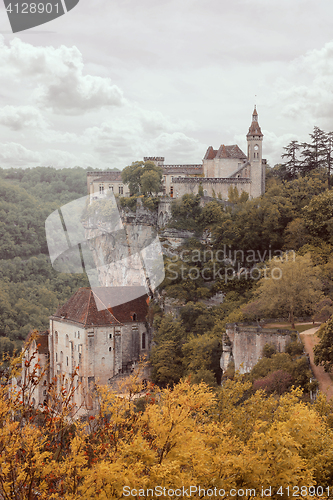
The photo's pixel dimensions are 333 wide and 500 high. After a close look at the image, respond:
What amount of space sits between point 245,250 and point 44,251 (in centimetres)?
6395

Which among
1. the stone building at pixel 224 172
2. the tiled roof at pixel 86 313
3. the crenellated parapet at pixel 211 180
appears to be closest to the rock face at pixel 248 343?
the tiled roof at pixel 86 313

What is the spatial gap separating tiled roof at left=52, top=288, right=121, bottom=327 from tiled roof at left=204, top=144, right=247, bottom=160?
2456 centimetres

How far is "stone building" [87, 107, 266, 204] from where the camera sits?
59.7 meters

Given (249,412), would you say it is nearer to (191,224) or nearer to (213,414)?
(213,414)

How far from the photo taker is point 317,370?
1121 inches

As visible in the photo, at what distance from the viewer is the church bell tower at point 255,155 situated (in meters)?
59.5

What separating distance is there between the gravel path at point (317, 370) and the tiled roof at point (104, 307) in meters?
22.0

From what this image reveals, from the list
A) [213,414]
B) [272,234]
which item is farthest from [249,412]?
[272,234]

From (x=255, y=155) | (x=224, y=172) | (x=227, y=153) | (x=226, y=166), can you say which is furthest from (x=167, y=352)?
(x=227, y=153)

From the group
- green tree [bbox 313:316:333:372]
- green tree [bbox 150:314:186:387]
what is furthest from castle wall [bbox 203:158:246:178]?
green tree [bbox 313:316:333:372]

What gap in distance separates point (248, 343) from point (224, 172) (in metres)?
31.1

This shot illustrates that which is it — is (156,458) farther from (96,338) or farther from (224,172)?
(224,172)

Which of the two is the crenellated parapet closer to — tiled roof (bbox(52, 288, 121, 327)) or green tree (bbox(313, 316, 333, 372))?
tiled roof (bbox(52, 288, 121, 327))

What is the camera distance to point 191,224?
189ft
